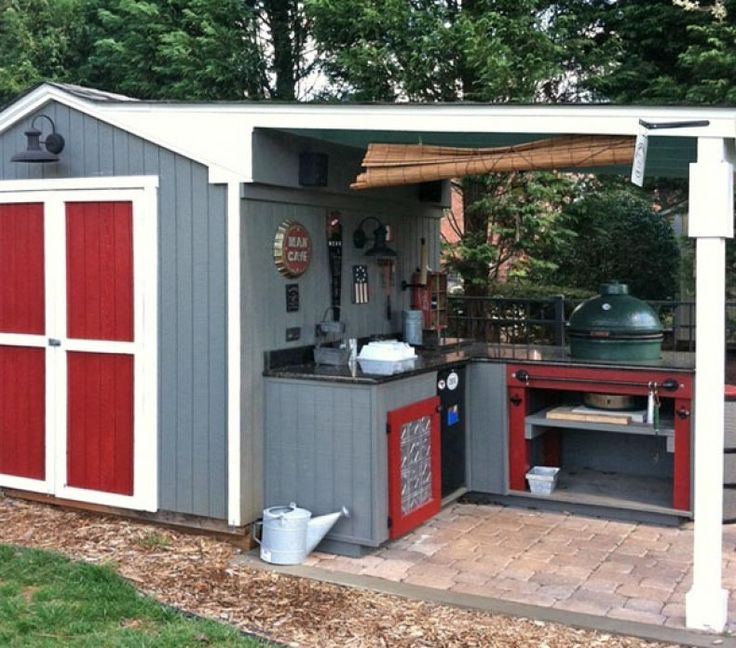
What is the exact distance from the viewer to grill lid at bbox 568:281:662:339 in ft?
18.0

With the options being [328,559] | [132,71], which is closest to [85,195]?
[328,559]

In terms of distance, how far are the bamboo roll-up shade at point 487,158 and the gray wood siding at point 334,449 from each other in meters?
1.12

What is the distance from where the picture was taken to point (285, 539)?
4.64 m

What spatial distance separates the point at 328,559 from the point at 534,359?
1.84 m

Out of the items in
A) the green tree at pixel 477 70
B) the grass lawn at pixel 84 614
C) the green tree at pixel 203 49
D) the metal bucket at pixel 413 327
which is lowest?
the grass lawn at pixel 84 614

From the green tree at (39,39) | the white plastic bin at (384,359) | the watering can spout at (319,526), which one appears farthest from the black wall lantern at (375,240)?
the green tree at (39,39)

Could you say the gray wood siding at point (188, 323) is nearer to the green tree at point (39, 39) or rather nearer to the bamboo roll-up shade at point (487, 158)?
the bamboo roll-up shade at point (487, 158)

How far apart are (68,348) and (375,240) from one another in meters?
2.03

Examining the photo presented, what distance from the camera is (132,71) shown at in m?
13.8

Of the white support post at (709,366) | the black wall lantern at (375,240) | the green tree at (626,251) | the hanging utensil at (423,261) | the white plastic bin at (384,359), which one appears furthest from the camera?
the green tree at (626,251)

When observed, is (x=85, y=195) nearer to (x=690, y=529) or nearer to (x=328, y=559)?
(x=328, y=559)

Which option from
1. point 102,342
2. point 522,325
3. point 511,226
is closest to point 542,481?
point 102,342

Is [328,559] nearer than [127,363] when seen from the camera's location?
Yes

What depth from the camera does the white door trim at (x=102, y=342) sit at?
5109 millimetres
